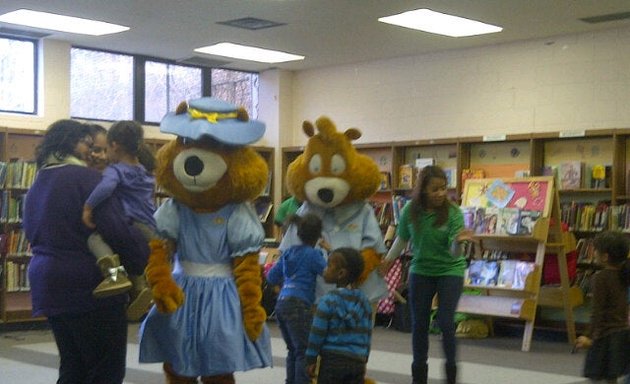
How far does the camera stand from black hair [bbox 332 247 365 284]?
14.9 ft

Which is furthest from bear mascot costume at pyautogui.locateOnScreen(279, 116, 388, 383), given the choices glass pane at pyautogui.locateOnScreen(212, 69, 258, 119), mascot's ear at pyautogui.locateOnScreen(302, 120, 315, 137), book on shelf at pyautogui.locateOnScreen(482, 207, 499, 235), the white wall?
glass pane at pyautogui.locateOnScreen(212, 69, 258, 119)

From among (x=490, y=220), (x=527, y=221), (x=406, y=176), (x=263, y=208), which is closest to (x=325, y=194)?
(x=527, y=221)

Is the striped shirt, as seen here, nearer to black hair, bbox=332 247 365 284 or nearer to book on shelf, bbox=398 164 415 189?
black hair, bbox=332 247 365 284

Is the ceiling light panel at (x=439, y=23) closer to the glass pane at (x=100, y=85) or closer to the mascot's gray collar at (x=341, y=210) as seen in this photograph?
the glass pane at (x=100, y=85)

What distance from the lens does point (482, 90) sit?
1055 cm

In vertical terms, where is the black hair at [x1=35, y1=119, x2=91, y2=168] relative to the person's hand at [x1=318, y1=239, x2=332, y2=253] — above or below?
above

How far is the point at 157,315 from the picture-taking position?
4.55 m

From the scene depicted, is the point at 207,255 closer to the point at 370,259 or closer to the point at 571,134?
the point at 370,259

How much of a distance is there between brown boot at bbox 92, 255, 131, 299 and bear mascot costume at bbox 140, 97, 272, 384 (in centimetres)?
54

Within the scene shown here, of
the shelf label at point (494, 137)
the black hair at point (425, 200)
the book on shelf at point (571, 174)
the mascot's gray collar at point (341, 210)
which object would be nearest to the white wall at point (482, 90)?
the shelf label at point (494, 137)

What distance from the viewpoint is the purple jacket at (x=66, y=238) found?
154 inches

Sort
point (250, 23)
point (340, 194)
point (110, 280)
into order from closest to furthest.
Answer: point (110, 280) < point (340, 194) < point (250, 23)

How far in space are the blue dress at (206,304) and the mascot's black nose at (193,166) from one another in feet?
0.58

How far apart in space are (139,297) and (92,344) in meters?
0.46
